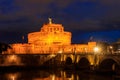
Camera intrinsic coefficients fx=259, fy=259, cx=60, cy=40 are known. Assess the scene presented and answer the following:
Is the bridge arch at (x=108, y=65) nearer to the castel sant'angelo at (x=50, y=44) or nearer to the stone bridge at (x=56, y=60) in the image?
the stone bridge at (x=56, y=60)

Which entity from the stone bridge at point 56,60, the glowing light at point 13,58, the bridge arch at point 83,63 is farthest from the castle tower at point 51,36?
the bridge arch at point 83,63

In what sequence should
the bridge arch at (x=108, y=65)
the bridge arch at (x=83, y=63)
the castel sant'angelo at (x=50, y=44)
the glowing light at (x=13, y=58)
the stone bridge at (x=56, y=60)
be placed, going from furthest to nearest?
the castel sant'angelo at (x=50, y=44) → the glowing light at (x=13, y=58) → the bridge arch at (x=83, y=63) → the stone bridge at (x=56, y=60) → the bridge arch at (x=108, y=65)

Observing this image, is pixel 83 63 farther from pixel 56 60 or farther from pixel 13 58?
pixel 13 58

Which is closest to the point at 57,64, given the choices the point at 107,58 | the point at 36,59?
the point at 36,59

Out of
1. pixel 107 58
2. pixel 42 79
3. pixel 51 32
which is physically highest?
pixel 51 32

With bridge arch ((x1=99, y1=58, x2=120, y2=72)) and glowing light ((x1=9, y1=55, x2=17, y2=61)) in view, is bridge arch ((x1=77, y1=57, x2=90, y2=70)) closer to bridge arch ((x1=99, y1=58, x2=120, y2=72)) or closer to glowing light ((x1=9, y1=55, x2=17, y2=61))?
bridge arch ((x1=99, y1=58, x2=120, y2=72))

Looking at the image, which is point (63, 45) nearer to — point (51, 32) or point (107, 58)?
point (51, 32)

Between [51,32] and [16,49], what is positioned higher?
[51,32]

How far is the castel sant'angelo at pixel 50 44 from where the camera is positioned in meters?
112

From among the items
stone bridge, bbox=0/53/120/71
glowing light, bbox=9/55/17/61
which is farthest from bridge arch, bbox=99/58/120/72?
glowing light, bbox=9/55/17/61

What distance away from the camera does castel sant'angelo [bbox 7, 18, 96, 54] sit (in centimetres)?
11162

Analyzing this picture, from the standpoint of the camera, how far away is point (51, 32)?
121188mm

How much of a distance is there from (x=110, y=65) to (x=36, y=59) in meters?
38.5

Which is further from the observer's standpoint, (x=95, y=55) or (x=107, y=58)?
(x=95, y=55)
